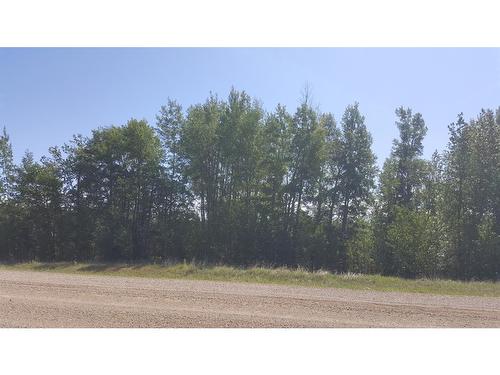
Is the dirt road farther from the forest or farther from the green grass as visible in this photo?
the forest

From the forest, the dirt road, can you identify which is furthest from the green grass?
the forest

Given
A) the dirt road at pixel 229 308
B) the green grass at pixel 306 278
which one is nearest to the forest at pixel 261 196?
the green grass at pixel 306 278

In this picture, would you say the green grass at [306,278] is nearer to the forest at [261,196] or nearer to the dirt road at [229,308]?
the dirt road at [229,308]

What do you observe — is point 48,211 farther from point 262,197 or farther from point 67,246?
point 262,197

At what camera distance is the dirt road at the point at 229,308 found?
7.79 m

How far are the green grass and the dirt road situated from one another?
6.07ft

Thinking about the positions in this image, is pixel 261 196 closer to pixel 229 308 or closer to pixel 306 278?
pixel 306 278

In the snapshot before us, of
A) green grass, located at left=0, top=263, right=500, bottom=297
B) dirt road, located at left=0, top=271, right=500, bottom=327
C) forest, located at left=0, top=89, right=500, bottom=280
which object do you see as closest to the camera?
dirt road, located at left=0, top=271, right=500, bottom=327

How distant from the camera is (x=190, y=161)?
94.9ft

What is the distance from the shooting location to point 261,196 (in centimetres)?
2731

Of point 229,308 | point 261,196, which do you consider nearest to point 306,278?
point 229,308

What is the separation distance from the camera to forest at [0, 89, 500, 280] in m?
23.4

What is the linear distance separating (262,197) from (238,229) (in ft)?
8.72

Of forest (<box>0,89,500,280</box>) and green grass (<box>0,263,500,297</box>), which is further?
forest (<box>0,89,500,280</box>)
